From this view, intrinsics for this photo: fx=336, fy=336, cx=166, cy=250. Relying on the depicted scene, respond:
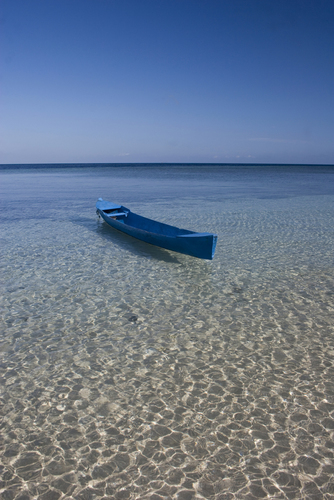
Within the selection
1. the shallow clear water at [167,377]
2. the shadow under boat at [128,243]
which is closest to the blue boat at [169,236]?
the shadow under boat at [128,243]

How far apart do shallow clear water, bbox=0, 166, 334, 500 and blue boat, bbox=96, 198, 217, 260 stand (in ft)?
1.68

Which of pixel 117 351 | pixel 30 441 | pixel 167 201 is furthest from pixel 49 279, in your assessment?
pixel 167 201

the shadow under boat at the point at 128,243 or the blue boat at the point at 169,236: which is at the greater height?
the blue boat at the point at 169,236

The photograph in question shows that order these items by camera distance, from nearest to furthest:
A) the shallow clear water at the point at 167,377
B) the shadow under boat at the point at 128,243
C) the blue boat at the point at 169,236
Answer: the shallow clear water at the point at 167,377
the blue boat at the point at 169,236
the shadow under boat at the point at 128,243

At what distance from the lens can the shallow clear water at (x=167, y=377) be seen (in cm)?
331

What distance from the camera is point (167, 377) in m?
4.74

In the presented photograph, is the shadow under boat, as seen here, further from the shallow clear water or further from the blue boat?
the shallow clear water

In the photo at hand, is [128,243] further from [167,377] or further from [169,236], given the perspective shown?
[167,377]

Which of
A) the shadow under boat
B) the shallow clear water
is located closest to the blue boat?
the shadow under boat

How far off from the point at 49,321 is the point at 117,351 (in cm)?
173

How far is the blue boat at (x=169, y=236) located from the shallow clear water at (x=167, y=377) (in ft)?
1.68

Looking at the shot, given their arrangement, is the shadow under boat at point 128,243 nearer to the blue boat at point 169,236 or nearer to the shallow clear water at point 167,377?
the blue boat at point 169,236

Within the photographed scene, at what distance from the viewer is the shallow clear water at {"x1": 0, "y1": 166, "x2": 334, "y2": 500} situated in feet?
10.9

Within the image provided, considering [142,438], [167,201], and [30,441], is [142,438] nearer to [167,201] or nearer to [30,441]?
[30,441]
